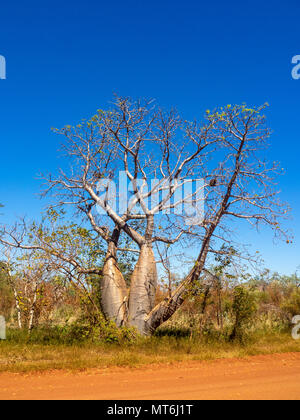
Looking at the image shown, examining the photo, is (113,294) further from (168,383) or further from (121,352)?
(168,383)

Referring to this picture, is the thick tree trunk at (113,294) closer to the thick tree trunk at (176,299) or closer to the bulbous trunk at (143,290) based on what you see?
the bulbous trunk at (143,290)

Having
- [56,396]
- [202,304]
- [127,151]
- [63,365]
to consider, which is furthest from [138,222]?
[56,396]

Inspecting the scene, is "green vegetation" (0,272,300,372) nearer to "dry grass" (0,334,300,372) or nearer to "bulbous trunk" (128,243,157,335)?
"dry grass" (0,334,300,372)

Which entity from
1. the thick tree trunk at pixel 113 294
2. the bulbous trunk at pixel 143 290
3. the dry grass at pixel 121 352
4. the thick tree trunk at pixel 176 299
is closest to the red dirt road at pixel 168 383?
the dry grass at pixel 121 352

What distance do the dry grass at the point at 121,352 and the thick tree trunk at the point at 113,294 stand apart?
1060mm

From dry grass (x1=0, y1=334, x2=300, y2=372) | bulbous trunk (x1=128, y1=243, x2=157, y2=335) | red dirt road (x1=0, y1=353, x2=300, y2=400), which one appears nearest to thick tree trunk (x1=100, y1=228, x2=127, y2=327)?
bulbous trunk (x1=128, y1=243, x2=157, y2=335)

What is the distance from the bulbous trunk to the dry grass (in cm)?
69

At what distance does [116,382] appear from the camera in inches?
213

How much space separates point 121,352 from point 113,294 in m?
1.98

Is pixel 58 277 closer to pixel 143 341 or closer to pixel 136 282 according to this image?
pixel 136 282

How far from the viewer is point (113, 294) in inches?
367

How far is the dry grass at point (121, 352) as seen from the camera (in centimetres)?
649

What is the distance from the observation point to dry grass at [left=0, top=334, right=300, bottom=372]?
6.49 m
